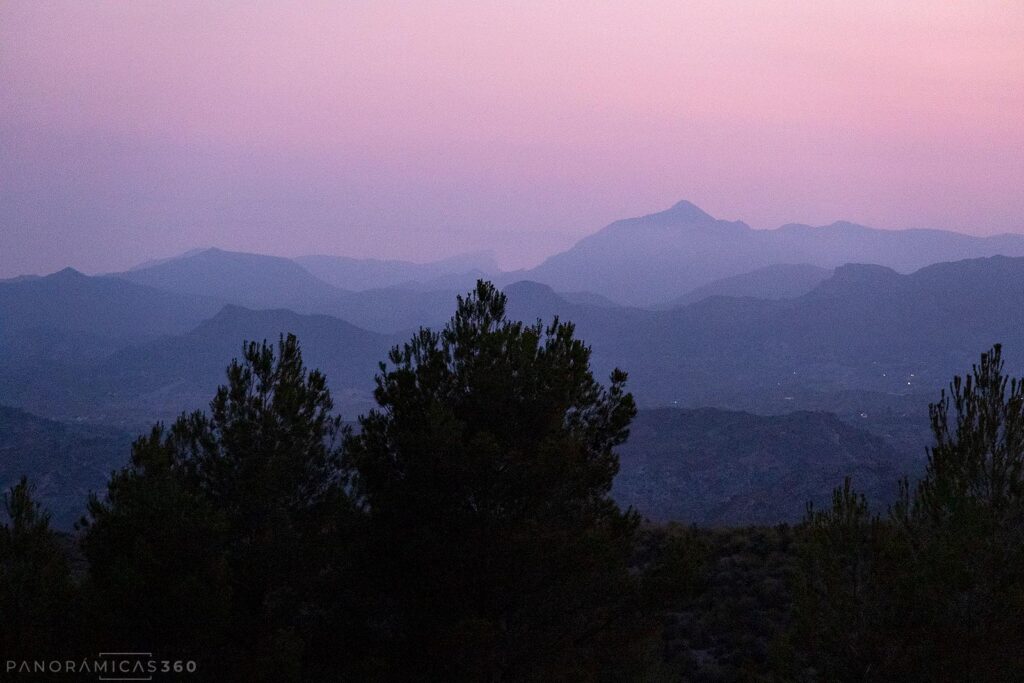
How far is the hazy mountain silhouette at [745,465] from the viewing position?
101 meters

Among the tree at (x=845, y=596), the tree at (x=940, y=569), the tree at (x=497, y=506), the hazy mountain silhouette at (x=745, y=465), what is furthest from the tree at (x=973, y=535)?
the hazy mountain silhouette at (x=745, y=465)

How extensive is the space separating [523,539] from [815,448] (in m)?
116

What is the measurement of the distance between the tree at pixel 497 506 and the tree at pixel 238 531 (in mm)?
1117

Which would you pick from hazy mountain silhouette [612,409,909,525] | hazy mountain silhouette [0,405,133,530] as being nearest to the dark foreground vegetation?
hazy mountain silhouette [612,409,909,525]

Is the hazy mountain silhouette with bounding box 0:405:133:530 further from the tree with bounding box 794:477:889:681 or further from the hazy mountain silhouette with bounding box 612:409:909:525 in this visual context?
the tree with bounding box 794:477:889:681

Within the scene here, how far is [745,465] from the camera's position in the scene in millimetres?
119875

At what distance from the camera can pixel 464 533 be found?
1371 cm

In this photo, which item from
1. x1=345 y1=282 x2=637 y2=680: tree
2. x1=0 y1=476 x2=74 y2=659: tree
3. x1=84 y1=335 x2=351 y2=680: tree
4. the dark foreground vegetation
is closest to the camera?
the dark foreground vegetation

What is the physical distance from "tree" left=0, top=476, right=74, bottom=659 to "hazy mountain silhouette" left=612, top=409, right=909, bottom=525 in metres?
88.8

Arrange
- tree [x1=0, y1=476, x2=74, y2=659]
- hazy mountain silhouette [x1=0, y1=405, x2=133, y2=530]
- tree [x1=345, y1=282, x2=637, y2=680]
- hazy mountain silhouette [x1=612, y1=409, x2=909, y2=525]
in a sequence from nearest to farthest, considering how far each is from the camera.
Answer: tree [x1=0, y1=476, x2=74, y2=659], tree [x1=345, y1=282, x2=637, y2=680], hazy mountain silhouette [x1=612, y1=409, x2=909, y2=525], hazy mountain silhouette [x1=0, y1=405, x2=133, y2=530]

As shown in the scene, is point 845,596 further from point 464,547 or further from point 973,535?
point 464,547

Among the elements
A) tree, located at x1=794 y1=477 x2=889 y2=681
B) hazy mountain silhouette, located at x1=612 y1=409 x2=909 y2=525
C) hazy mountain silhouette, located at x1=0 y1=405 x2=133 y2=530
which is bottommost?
hazy mountain silhouette, located at x1=612 y1=409 x2=909 y2=525

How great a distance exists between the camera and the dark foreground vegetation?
11.3 m

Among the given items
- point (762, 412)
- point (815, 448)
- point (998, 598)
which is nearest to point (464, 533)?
point (998, 598)
